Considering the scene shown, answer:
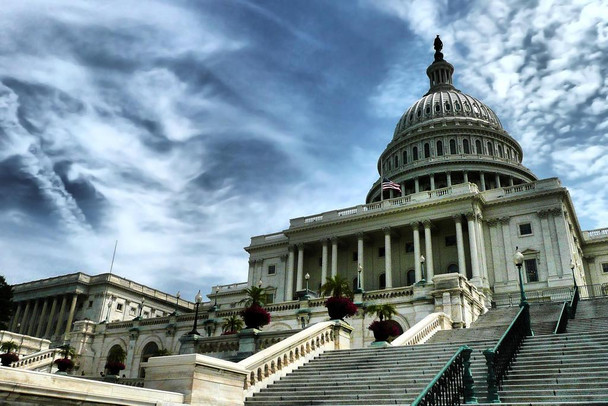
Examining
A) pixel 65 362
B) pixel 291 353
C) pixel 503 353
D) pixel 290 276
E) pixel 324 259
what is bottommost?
pixel 503 353

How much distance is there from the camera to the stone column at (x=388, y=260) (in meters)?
57.1

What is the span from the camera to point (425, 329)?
24.6 meters

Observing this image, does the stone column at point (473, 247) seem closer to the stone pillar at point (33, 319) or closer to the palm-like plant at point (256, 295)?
the palm-like plant at point (256, 295)

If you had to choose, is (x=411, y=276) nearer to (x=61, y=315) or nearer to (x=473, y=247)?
(x=473, y=247)

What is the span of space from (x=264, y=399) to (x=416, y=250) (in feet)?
147

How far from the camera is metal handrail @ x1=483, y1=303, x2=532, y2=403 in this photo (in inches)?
470

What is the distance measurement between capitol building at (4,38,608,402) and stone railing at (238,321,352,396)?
1261mm

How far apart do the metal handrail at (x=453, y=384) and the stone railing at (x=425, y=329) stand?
8.54 m

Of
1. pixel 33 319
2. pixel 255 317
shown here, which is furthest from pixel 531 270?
pixel 33 319

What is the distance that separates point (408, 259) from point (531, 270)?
13425 mm

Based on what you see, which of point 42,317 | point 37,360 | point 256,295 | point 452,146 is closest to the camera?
point 256,295

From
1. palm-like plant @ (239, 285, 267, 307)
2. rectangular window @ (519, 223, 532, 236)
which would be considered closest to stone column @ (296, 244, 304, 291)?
palm-like plant @ (239, 285, 267, 307)

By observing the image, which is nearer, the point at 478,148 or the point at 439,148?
the point at 478,148

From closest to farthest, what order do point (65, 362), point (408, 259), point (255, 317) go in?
point (255, 317) < point (65, 362) < point (408, 259)
